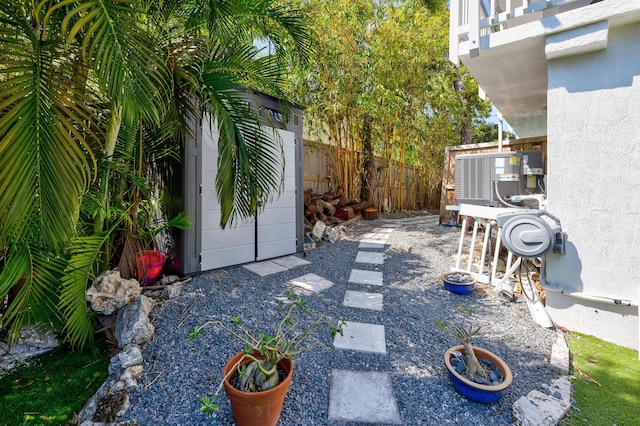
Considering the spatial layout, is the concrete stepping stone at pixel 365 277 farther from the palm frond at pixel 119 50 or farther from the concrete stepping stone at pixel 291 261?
the palm frond at pixel 119 50

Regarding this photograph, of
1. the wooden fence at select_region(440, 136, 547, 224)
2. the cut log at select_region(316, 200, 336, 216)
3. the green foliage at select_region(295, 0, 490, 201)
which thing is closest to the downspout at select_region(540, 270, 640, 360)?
the wooden fence at select_region(440, 136, 547, 224)

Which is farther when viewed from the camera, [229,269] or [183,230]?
[229,269]

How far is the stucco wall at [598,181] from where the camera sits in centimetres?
199

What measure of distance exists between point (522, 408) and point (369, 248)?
316 centimetres

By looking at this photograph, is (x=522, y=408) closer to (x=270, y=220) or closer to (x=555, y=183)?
(x=555, y=183)

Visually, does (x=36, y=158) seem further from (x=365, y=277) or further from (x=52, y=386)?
(x=365, y=277)

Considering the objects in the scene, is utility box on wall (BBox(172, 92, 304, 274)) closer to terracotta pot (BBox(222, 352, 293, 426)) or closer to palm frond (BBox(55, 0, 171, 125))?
palm frond (BBox(55, 0, 171, 125))

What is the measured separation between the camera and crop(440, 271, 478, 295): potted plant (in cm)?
270

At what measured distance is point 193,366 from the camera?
1643 mm

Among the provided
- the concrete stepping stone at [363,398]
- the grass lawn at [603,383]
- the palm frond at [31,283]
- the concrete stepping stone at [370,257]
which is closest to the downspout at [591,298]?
the grass lawn at [603,383]

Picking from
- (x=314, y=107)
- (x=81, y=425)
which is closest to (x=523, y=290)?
(x=81, y=425)

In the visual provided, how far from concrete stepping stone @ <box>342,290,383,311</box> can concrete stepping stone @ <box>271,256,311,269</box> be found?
0.96 metres

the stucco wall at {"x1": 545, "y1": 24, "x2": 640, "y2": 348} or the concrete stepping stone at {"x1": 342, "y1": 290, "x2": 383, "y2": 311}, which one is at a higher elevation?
the stucco wall at {"x1": 545, "y1": 24, "x2": 640, "y2": 348}

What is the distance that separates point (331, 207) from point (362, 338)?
4202mm
